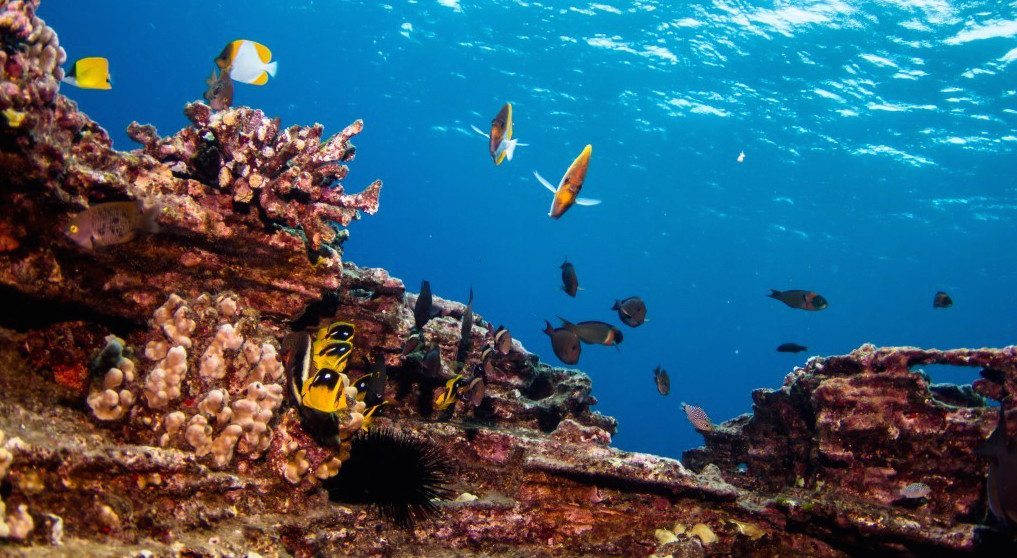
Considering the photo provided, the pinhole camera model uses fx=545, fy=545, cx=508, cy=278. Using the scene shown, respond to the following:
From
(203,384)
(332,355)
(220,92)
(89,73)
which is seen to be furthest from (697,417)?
(89,73)

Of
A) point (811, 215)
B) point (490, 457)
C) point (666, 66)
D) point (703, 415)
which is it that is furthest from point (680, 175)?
point (490, 457)

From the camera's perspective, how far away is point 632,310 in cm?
744

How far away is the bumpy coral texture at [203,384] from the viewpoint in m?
3.83

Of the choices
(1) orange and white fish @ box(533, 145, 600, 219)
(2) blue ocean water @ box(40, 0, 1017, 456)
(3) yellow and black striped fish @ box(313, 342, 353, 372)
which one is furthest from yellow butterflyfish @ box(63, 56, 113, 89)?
(2) blue ocean water @ box(40, 0, 1017, 456)

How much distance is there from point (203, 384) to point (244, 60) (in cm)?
354

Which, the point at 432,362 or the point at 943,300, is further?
the point at 943,300

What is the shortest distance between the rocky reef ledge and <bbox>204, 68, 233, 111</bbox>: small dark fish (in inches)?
32.4

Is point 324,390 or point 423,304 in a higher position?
point 423,304

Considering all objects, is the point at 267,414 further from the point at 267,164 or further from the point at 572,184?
the point at 572,184

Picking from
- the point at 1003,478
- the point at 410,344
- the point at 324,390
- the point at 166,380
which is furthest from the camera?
the point at 410,344

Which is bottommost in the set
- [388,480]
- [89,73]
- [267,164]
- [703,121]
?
[388,480]

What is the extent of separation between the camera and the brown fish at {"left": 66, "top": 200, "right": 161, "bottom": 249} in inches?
137

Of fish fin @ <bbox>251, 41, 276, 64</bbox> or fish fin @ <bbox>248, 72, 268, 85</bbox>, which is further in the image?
fish fin @ <bbox>248, 72, 268, 85</bbox>

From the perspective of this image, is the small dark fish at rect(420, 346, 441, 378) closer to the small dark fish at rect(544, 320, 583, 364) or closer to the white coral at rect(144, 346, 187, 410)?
the small dark fish at rect(544, 320, 583, 364)
